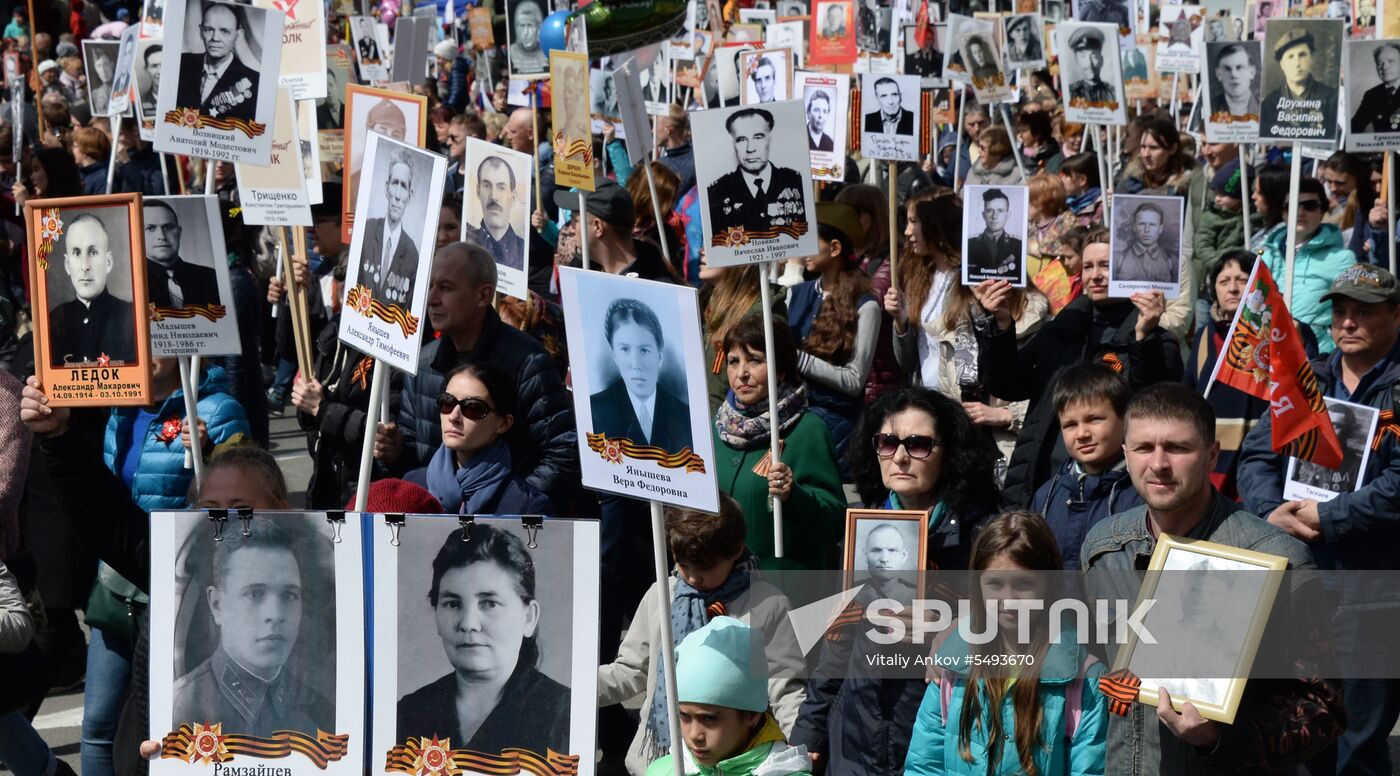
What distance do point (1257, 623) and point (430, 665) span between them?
1.60 m

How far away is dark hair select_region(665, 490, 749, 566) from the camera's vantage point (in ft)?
14.7

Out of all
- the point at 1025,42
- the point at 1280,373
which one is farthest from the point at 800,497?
the point at 1025,42

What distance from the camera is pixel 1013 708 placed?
3.56 meters

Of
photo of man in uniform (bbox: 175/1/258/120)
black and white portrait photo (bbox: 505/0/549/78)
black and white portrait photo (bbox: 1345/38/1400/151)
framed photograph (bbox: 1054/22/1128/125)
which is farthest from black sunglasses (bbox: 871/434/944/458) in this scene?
black and white portrait photo (bbox: 505/0/549/78)

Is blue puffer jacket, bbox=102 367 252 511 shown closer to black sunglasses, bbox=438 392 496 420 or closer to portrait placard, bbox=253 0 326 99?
black sunglasses, bbox=438 392 496 420

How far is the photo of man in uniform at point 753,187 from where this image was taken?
6664 mm

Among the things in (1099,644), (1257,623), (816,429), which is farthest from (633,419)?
(816,429)

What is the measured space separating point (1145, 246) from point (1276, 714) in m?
3.83

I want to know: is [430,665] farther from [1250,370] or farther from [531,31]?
[531,31]

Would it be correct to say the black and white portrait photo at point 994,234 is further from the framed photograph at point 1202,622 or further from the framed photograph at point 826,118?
the framed photograph at point 1202,622

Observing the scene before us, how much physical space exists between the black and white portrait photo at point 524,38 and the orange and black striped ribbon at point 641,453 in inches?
377

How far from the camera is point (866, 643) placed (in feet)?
13.3

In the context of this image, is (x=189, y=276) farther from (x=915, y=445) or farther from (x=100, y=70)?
(x=100, y=70)

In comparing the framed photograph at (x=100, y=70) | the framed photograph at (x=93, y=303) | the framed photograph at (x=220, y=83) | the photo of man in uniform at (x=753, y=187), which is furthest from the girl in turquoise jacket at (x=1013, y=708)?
the framed photograph at (x=100, y=70)
